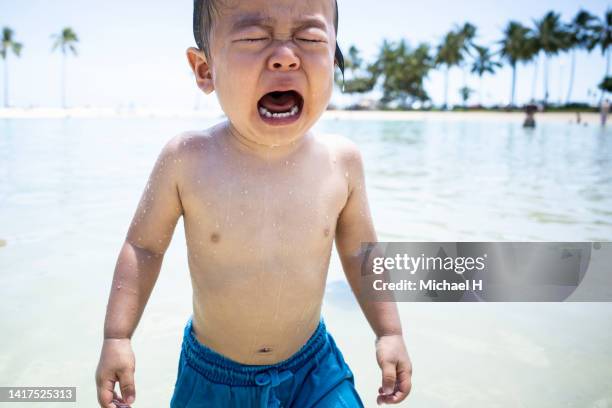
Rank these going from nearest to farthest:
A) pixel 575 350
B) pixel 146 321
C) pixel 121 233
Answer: pixel 575 350 < pixel 146 321 < pixel 121 233

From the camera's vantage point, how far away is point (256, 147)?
157cm

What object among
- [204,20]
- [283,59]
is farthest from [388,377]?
[204,20]

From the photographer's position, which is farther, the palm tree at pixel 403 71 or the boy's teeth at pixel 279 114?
the palm tree at pixel 403 71

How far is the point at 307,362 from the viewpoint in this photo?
163 centimetres

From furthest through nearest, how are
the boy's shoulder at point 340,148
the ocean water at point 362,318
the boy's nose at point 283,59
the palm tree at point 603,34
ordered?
the palm tree at point 603,34 < the ocean water at point 362,318 < the boy's shoulder at point 340,148 < the boy's nose at point 283,59

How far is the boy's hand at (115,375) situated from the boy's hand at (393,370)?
70 cm

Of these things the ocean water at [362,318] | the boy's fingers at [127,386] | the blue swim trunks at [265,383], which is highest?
the boy's fingers at [127,386]

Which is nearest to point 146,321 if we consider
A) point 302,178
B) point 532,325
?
point 302,178

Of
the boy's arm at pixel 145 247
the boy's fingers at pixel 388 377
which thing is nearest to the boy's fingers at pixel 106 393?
the boy's arm at pixel 145 247

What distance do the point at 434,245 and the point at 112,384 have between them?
128 centimetres

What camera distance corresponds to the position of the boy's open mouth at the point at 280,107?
140cm

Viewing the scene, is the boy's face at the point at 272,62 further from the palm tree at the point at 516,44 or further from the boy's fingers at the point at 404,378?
the palm tree at the point at 516,44

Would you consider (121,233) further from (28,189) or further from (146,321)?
(28,189)

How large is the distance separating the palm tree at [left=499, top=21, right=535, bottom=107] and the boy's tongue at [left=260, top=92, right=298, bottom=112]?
55490mm
